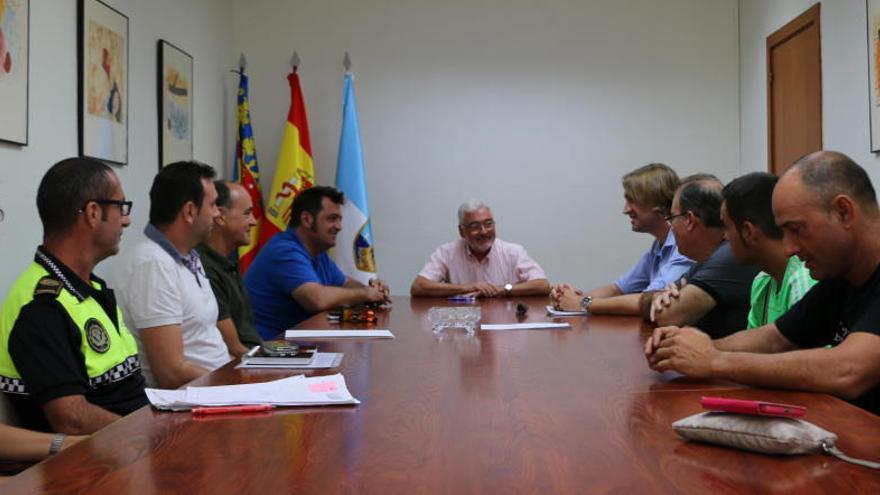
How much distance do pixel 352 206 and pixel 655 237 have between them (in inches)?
85.2

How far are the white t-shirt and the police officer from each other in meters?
0.22

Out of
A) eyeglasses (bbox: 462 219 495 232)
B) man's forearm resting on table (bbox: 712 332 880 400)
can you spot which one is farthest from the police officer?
eyeglasses (bbox: 462 219 495 232)

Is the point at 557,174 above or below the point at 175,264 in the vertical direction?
above

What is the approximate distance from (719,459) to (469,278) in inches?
149

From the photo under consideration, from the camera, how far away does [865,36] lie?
395 centimetres

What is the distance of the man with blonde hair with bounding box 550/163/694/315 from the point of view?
11.6 ft

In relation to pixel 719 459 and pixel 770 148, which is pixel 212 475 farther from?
pixel 770 148

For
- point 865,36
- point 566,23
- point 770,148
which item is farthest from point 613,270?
point 865,36

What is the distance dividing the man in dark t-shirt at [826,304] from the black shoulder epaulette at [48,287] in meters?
1.41

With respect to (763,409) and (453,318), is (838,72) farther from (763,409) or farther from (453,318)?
(763,409)

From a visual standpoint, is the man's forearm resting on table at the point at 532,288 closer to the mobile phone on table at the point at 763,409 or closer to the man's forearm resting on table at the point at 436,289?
the man's forearm resting on table at the point at 436,289

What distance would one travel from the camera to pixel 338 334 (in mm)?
2768

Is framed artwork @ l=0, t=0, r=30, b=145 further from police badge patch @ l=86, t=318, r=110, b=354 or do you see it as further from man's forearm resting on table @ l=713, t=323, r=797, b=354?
man's forearm resting on table @ l=713, t=323, r=797, b=354

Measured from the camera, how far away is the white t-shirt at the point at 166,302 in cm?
250
